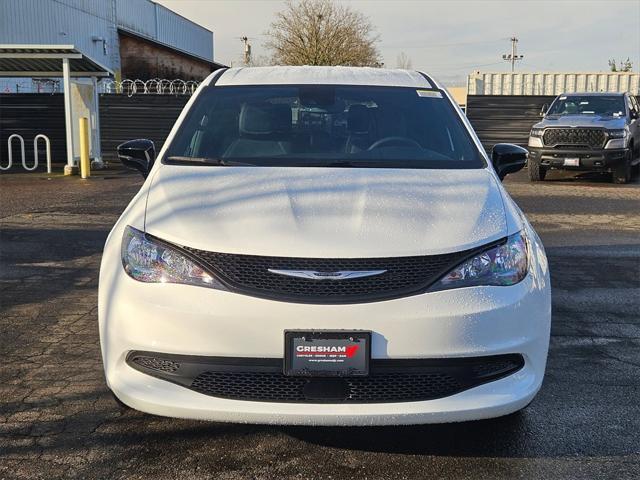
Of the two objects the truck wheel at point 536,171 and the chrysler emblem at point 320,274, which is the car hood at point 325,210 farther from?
the truck wheel at point 536,171

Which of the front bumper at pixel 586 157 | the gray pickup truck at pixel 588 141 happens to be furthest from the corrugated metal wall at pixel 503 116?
the front bumper at pixel 586 157

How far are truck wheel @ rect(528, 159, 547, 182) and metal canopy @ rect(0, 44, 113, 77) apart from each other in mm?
10039

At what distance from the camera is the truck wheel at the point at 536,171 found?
15281mm

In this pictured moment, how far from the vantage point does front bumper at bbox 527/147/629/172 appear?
14406 mm

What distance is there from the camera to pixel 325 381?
286 centimetres

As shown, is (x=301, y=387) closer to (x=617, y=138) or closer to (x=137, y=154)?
(x=137, y=154)

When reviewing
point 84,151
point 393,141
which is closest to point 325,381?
point 393,141

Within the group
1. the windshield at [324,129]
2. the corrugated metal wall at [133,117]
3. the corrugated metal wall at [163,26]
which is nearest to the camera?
the windshield at [324,129]

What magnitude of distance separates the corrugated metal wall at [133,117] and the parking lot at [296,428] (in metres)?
14.4

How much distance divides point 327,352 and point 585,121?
13286 millimetres

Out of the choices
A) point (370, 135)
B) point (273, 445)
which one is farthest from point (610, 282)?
point (273, 445)

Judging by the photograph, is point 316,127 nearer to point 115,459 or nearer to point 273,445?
point 273,445

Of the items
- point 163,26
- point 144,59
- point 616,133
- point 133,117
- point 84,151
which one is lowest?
point 84,151

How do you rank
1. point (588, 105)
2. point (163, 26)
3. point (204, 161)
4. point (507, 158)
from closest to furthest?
1. point (204, 161)
2. point (507, 158)
3. point (588, 105)
4. point (163, 26)
